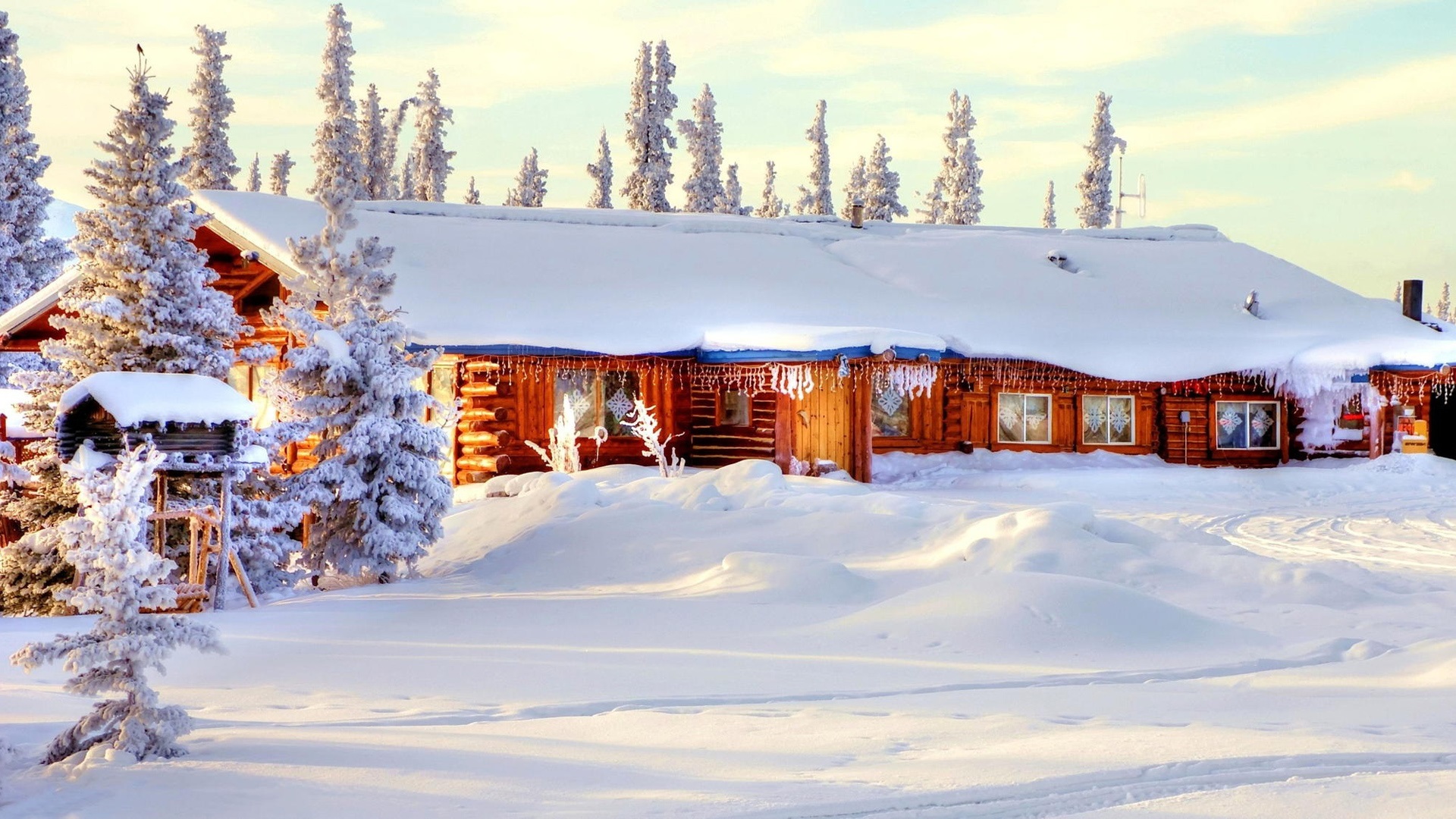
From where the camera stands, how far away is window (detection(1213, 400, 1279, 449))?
28.3 m

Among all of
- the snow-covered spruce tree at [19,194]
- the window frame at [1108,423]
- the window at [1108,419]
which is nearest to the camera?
the window frame at [1108,423]

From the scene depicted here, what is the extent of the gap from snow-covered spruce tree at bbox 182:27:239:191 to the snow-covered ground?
32.5 metres

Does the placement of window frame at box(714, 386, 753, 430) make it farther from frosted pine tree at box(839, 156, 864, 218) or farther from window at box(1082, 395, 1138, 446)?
frosted pine tree at box(839, 156, 864, 218)

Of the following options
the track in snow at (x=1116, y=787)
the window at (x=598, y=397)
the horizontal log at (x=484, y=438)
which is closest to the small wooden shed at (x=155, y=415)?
the track in snow at (x=1116, y=787)

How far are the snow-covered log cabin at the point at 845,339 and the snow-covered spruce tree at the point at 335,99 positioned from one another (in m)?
16.9

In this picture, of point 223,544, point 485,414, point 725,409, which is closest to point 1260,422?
point 725,409

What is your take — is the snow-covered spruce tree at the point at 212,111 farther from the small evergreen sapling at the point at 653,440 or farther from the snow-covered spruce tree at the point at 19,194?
the small evergreen sapling at the point at 653,440

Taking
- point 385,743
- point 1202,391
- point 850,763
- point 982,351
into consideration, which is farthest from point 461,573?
point 1202,391

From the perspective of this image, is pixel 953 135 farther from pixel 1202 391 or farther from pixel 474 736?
pixel 474 736

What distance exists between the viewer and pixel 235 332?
14.4 m

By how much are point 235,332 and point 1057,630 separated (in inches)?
355

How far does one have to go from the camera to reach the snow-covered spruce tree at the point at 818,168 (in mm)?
67562

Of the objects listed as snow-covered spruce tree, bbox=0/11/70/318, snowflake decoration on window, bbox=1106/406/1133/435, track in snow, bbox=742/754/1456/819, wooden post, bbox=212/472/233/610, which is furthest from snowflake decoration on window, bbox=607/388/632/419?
track in snow, bbox=742/754/1456/819

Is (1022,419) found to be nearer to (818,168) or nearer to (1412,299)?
(1412,299)
